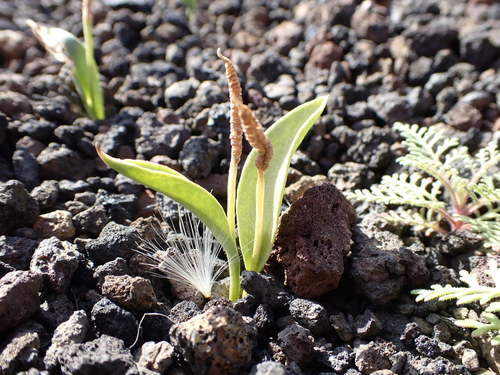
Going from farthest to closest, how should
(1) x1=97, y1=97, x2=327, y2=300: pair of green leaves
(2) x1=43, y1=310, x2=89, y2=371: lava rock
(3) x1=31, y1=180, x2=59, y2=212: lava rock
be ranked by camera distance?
(3) x1=31, y1=180, x2=59, y2=212: lava rock → (1) x1=97, y1=97, x2=327, y2=300: pair of green leaves → (2) x1=43, y1=310, x2=89, y2=371: lava rock

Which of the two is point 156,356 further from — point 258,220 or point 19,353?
point 258,220

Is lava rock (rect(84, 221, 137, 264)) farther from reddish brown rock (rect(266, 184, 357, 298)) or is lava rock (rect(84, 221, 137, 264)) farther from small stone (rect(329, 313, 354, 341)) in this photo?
small stone (rect(329, 313, 354, 341))

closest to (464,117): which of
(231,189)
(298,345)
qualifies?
(231,189)

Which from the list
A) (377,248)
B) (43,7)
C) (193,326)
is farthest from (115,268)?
(43,7)

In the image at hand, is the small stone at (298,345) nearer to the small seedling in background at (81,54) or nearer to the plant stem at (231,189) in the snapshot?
Result: the plant stem at (231,189)

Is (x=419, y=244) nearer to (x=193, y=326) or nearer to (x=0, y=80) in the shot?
(x=193, y=326)

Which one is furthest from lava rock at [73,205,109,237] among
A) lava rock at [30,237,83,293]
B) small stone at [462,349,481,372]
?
small stone at [462,349,481,372]
